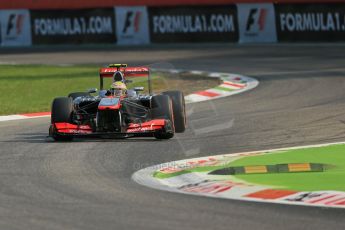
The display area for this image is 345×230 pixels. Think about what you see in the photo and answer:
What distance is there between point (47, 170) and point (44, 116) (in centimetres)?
678

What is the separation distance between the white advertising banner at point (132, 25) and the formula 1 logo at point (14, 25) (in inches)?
152

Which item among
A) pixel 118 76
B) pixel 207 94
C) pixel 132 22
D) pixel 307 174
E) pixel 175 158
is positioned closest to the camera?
pixel 307 174

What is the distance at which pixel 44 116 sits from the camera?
1820cm

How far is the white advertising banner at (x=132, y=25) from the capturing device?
37.0 m

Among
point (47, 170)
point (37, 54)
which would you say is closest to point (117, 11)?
A: point (37, 54)

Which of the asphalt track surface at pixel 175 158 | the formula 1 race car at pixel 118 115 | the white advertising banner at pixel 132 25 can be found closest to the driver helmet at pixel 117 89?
the formula 1 race car at pixel 118 115

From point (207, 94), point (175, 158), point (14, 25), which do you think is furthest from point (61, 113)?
point (14, 25)

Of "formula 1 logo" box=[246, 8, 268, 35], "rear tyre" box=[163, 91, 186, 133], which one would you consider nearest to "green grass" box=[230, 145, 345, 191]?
"rear tyre" box=[163, 91, 186, 133]

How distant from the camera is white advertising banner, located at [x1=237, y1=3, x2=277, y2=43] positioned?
35.1 metres

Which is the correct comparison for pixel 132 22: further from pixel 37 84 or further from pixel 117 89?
pixel 117 89

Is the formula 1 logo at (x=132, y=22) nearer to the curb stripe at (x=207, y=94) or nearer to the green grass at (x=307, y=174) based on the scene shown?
the curb stripe at (x=207, y=94)

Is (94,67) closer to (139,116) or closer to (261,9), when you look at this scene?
(261,9)

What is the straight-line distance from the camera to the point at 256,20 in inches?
1394

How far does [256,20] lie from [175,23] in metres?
3.10
